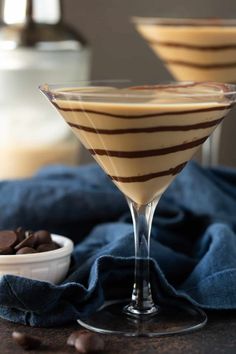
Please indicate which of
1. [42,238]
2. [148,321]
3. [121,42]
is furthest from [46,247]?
[121,42]

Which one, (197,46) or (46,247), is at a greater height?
(197,46)

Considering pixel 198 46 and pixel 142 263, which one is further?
pixel 198 46

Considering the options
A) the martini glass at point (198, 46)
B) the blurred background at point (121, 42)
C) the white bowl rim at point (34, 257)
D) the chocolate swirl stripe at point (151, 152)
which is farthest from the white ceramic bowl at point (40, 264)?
the blurred background at point (121, 42)

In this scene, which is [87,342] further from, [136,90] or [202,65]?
[202,65]

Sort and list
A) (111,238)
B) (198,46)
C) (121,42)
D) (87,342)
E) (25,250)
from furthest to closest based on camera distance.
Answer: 1. (121,42)
2. (198,46)
3. (111,238)
4. (25,250)
5. (87,342)

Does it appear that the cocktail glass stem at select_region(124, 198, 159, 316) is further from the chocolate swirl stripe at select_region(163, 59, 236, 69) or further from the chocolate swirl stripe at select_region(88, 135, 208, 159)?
the chocolate swirl stripe at select_region(163, 59, 236, 69)

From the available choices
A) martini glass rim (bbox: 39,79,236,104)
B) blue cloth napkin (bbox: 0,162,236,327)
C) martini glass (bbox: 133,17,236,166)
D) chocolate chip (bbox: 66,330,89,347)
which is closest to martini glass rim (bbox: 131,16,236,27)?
martini glass (bbox: 133,17,236,166)
